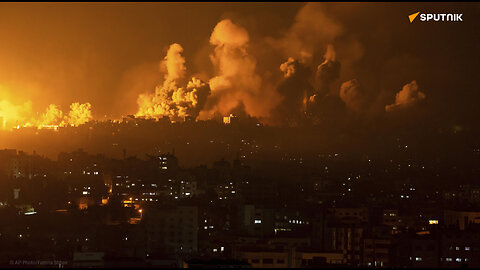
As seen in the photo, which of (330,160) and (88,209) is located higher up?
(330,160)

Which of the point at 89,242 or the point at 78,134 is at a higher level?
the point at 78,134

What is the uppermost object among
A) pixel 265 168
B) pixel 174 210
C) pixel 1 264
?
pixel 265 168

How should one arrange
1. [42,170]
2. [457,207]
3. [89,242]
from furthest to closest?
[42,170], [457,207], [89,242]

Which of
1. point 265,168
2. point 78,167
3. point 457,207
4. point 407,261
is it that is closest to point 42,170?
point 78,167

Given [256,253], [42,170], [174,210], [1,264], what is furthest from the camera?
[42,170]

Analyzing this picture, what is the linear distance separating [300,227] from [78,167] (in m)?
7.55

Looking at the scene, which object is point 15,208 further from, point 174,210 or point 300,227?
point 300,227

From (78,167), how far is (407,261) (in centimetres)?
1203

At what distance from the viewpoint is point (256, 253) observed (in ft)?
53.9

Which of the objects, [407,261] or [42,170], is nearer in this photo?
[407,261]

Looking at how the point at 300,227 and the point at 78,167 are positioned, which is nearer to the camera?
the point at 300,227

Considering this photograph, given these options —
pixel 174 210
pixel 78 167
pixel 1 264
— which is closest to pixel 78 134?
pixel 78 167

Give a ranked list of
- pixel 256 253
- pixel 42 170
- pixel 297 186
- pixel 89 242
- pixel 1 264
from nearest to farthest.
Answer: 1. pixel 1 264
2. pixel 256 253
3. pixel 89 242
4. pixel 42 170
5. pixel 297 186

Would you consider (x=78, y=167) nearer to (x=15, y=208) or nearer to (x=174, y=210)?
(x=15, y=208)
